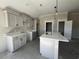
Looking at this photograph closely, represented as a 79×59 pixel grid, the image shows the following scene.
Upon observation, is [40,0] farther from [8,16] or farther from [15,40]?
[15,40]

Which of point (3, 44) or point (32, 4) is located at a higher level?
point (32, 4)

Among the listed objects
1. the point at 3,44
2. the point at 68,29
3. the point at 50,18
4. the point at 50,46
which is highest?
the point at 50,18

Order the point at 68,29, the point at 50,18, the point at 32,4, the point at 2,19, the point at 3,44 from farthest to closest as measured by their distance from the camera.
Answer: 1. the point at 50,18
2. the point at 68,29
3. the point at 32,4
4. the point at 3,44
5. the point at 2,19

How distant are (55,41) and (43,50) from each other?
81 centimetres

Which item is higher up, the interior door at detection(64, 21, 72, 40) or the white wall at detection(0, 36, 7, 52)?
the interior door at detection(64, 21, 72, 40)

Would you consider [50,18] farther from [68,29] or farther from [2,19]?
[2,19]

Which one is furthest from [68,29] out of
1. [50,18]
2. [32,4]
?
[32,4]

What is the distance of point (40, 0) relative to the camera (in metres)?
3.38

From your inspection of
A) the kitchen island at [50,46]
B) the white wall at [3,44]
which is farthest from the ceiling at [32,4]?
the kitchen island at [50,46]

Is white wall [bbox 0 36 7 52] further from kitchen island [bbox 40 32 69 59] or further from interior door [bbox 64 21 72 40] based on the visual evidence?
interior door [bbox 64 21 72 40]

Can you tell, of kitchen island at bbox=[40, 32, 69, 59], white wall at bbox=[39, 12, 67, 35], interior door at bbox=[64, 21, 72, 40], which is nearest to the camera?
kitchen island at bbox=[40, 32, 69, 59]

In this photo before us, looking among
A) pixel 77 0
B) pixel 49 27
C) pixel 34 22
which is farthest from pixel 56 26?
pixel 77 0

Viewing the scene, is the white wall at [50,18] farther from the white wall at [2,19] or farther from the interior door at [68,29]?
the white wall at [2,19]

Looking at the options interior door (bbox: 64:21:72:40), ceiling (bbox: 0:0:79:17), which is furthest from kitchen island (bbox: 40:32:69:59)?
interior door (bbox: 64:21:72:40)
